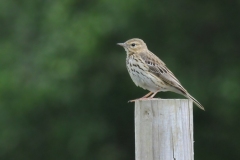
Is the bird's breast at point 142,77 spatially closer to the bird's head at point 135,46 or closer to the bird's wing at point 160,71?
the bird's wing at point 160,71

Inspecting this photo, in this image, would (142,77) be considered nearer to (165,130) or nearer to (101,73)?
(165,130)

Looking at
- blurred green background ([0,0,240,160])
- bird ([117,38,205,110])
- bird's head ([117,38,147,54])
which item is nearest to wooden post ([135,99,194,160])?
bird ([117,38,205,110])

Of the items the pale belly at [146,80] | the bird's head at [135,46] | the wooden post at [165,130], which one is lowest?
the wooden post at [165,130]

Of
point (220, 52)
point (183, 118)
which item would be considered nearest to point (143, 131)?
point (183, 118)

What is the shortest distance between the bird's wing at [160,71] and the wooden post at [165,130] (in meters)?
2.90

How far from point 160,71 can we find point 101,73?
28.7ft

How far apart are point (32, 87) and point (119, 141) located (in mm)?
2833

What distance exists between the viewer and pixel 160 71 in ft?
29.6

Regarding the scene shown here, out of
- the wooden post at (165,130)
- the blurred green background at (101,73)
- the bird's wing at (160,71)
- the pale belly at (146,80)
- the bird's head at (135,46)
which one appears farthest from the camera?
the blurred green background at (101,73)

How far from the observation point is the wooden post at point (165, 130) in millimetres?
5641

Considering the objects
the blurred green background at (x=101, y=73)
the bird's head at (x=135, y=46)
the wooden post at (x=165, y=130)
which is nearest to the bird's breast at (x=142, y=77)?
the bird's head at (x=135, y=46)

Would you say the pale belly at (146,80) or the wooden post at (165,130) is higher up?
the pale belly at (146,80)

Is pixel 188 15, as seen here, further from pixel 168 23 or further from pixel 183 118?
pixel 183 118

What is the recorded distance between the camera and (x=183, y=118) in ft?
18.6
